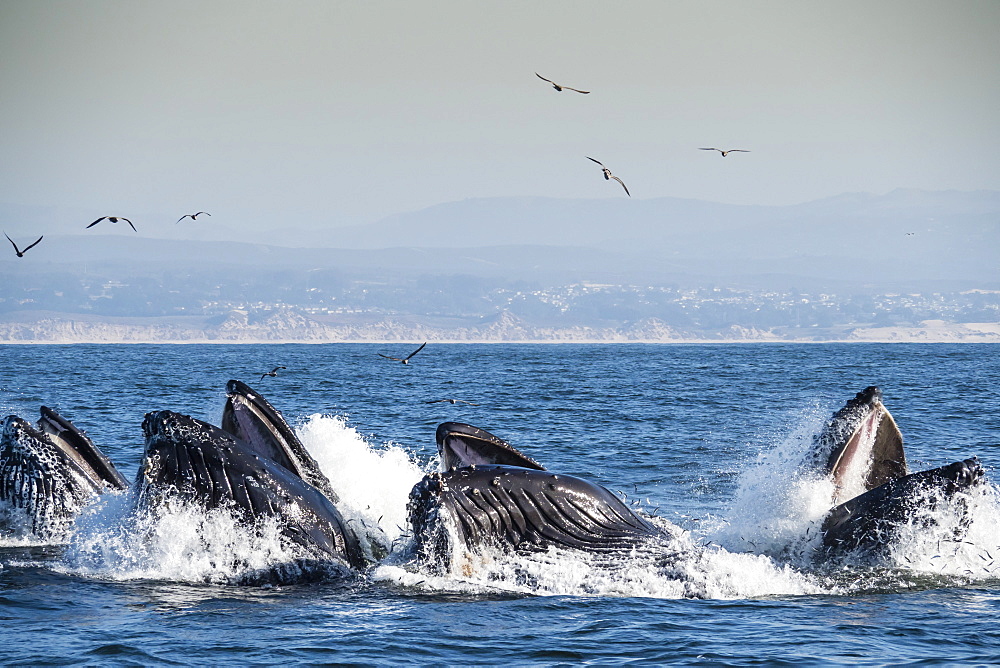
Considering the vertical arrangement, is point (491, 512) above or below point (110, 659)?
above

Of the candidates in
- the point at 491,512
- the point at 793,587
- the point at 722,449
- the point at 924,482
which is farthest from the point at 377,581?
the point at 722,449

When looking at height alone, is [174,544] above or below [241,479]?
below

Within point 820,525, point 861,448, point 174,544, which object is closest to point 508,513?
point 174,544

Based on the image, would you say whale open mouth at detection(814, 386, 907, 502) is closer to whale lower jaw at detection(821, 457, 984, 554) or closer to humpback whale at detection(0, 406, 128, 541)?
whale lower jaw at detection(821, 457, 984, 554)

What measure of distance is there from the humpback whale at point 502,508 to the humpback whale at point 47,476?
3948mm

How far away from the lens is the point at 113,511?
1117cm

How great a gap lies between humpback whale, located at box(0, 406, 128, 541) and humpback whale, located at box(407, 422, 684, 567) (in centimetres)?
395

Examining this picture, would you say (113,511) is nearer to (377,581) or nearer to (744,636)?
(377,581)

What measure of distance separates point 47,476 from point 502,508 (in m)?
5.03

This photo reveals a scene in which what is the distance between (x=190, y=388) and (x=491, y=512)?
35348mm

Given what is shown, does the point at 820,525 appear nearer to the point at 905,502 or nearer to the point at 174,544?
the point at 905,502

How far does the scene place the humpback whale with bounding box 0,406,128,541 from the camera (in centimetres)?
1232

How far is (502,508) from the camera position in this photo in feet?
33.1

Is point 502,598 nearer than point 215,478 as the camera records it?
No
